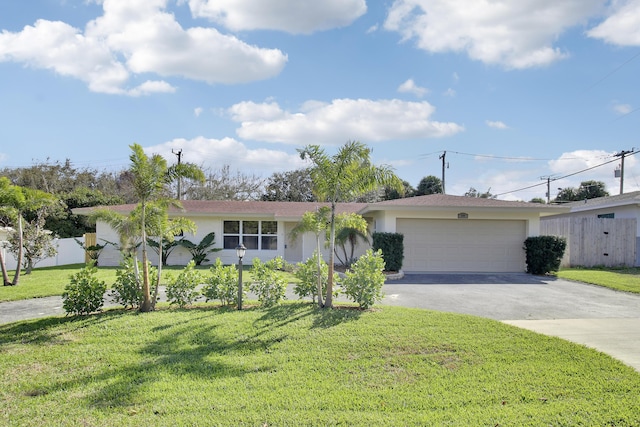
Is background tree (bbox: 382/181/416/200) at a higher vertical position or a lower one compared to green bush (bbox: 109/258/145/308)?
higher

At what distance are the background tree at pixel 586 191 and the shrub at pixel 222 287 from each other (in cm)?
3767

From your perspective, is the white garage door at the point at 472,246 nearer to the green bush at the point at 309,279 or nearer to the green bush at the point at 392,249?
the green bush at the point at 392,249

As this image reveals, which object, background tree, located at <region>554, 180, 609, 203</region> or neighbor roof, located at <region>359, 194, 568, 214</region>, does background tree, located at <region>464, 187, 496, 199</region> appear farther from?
neighbor roof, located at <region>359, 194, 568, 214</region>

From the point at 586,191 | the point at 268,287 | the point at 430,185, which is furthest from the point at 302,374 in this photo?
the point at 586,191

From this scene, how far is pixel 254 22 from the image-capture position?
9.62 meters

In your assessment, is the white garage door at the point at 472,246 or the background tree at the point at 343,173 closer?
the background tree at the point at 343,173

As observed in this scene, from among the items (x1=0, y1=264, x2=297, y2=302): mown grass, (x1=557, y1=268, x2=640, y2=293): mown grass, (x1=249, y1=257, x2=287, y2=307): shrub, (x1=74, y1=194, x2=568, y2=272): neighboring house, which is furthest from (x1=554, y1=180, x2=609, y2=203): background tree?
(x1=249, y1=257, x2=287, y2=307): shrub

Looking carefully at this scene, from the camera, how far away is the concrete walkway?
6.83 m

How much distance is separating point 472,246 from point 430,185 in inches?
741

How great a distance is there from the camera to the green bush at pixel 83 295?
294 inches

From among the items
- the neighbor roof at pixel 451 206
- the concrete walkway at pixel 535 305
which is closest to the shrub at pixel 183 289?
the concrete walkway at pixel 535 305

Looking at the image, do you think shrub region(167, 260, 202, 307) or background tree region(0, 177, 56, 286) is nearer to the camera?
shrub region(167, 260, 202, 307)

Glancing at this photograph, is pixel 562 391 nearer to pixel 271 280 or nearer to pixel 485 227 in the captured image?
pixel 271 280

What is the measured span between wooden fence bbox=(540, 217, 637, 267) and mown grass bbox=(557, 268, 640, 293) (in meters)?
0.93
